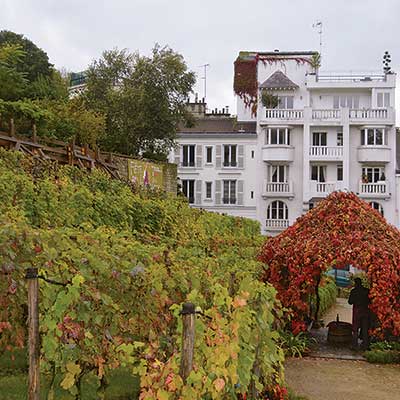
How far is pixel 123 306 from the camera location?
6.46 m

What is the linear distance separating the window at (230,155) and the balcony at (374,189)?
864cm

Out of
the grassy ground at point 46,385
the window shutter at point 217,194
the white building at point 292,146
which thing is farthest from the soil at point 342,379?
the window shutter at point 217,194

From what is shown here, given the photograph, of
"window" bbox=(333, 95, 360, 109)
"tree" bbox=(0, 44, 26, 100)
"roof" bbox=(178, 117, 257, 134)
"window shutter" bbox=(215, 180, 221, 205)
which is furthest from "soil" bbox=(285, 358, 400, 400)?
"window" bbox=(333, 95, 360, 109)

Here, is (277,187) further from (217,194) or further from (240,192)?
(217,194)

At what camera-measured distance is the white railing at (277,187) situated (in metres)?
45.2

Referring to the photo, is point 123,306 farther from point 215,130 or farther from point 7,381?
point 215,130

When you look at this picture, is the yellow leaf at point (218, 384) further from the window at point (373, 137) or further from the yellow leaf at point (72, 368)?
the window at point (373, 137)

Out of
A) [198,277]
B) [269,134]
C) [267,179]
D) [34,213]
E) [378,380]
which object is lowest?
[378,380]

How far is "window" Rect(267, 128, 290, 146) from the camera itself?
45375 mm

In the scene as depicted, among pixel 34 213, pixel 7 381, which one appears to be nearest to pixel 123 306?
pixel 7 381

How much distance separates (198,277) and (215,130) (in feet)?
135

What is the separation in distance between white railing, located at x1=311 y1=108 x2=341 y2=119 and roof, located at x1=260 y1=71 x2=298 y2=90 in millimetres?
2673

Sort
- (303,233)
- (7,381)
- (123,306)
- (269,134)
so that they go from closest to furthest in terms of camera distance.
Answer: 1. (123,306)
2. (7,381)
3. (303,233)
4. (269,134)

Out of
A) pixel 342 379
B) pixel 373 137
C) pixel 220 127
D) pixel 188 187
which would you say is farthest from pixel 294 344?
pixel 220 127
